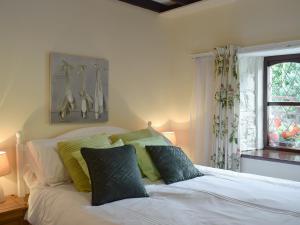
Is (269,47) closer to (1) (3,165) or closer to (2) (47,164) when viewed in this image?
(2) (47,164)

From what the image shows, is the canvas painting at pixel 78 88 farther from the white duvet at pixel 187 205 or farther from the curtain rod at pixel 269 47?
the curtain rod at pixel 269 47

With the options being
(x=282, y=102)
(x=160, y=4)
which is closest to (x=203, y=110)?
(x=282, y=102)

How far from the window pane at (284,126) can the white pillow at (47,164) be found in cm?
234

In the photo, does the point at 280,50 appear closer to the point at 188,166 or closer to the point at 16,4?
the point at 188,166

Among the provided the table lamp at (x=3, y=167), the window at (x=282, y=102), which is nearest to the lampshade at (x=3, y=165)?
the table lamp at (x=3, y=167)

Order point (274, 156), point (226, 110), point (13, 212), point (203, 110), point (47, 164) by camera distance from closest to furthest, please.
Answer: point (13, 212)
point (47, 164)
point (274, 156)
point (226, 110)
point (203, 110)

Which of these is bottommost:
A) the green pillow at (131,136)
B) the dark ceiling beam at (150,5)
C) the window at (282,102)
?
the green pillow at (131,136)

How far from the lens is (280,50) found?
296 centimetres

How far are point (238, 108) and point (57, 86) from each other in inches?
73.0

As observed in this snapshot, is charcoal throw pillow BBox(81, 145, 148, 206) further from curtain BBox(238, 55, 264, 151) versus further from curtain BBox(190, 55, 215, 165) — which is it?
curtain BBox(238, 55, 264, 151)

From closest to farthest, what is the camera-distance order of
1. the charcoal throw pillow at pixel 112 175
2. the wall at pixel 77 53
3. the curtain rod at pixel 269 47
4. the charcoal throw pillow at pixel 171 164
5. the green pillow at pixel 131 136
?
the charcoal throw pillow at pixel 112 175, the charcoal throw pillow at pixel 171 164, the wall at pixel 77 53, the curtain rod at pixel 269 47, the green pillow at pixel 131 136

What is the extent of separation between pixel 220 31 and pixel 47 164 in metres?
2.32

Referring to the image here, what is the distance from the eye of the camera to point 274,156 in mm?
3146

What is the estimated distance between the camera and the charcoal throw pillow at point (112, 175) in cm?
201
